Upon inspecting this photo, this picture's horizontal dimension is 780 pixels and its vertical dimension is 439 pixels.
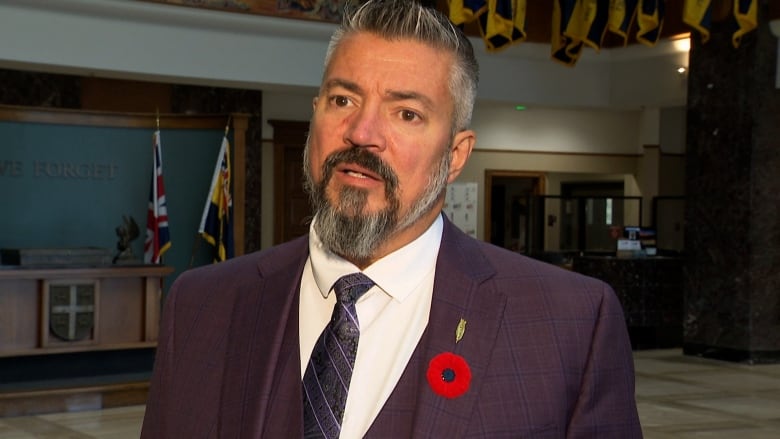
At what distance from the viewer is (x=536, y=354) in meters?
1.70

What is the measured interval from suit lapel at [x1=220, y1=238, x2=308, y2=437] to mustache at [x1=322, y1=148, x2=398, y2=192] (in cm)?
22

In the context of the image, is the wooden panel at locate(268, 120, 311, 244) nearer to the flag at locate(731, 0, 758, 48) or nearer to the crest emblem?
the flag at locate(731, 0, 758, 48)

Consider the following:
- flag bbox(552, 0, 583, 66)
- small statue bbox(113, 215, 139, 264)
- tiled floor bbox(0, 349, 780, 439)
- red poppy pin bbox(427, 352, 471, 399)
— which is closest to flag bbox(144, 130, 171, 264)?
small statue bbox(113, 215, 139, 264)

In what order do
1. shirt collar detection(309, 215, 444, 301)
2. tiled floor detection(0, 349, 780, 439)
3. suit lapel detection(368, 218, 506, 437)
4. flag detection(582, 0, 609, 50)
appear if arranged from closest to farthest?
suit lapel detection(368, 218, 506, 437), shirt collar detection(309, 215, 444, 301), tiled floor detection(0, 349, 780, 439), flag detection(582, 0, 609, 50)

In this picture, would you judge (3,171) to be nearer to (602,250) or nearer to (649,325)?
(649,325)

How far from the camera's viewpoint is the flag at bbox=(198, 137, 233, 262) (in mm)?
12992

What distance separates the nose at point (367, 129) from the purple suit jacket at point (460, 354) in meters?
0.25

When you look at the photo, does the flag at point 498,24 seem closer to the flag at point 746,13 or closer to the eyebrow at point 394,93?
the flag at point 746,13

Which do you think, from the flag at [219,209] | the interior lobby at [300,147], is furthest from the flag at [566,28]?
the flag at [219,209]

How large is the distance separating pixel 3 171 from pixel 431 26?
1186cm

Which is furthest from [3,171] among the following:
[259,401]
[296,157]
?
[259,401]

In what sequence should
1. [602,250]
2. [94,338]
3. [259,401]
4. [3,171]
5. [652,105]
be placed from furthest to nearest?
[602,250], [652,105], [3,171], [94,338], [259,401]

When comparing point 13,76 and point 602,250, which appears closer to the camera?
point 13,76

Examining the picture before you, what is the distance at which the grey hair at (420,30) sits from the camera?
1701mm
